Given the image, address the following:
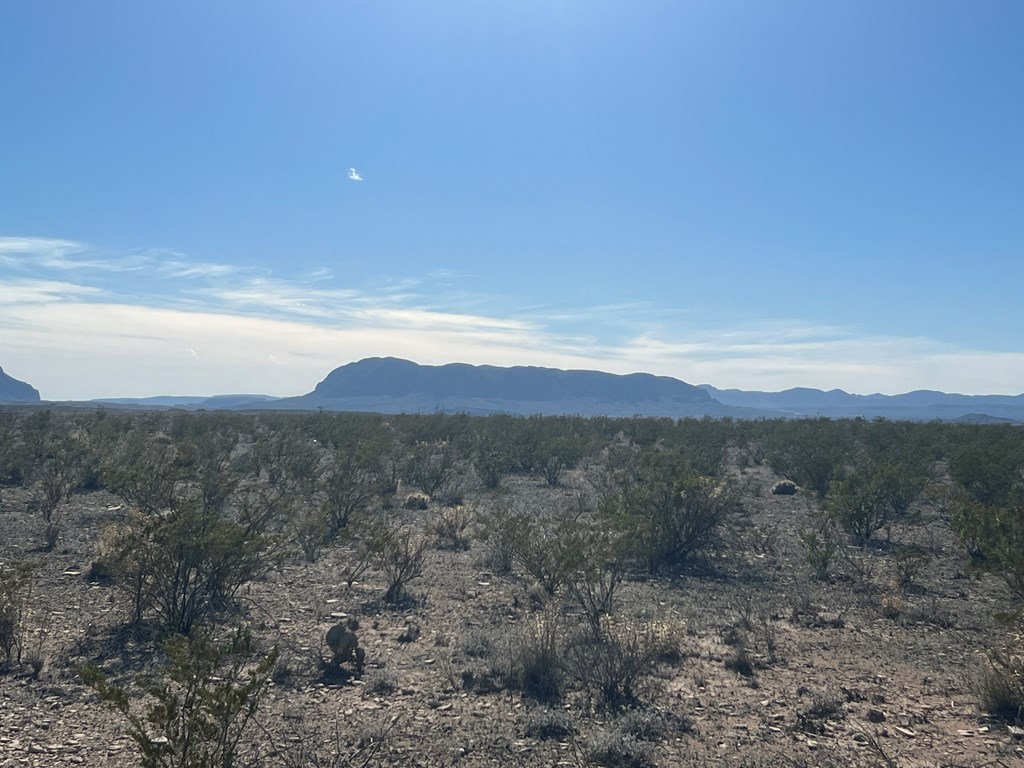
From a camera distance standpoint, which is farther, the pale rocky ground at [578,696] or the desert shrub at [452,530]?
the desert shrub at [452,530]

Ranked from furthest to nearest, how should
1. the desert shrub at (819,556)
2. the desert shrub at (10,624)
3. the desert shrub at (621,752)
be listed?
the desert shrub at (819,556), the desert shrub at (10,624), the desert shrub at (621,752)

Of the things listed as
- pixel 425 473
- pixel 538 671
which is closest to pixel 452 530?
pixel 538 671

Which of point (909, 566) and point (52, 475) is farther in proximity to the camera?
point (52, 475)

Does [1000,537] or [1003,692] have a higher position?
[1000,537]

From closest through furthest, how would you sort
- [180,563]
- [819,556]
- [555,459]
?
1. [180,563]
2. [819,556]
3. [555,459]

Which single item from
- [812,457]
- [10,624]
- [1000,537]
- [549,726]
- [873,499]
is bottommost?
[549,726]

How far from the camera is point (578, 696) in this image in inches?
297

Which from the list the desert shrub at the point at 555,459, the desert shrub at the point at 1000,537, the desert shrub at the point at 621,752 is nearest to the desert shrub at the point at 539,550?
the desert shrub at the point at 621,752

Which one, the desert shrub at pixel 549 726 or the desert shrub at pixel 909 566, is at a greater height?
the desert shrub at pixel 909 566

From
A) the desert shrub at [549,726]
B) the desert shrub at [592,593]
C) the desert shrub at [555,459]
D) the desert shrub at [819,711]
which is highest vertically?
the desert shrub at [555,459]

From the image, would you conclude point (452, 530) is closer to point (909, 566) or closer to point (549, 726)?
point (909, 566)

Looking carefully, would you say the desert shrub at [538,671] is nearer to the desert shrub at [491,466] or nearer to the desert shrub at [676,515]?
the desert shrub at [676,515]

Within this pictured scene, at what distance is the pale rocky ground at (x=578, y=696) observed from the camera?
639cm

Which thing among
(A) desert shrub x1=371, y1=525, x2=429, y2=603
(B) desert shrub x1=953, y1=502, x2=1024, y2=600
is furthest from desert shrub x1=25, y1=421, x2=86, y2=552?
(B) desert shrub x1=953, y1=502, x2=1024, y2=600
